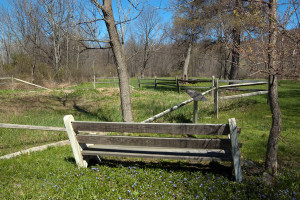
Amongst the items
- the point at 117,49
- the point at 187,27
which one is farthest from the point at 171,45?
the point at 117,49

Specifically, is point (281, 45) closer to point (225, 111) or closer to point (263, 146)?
point (263, 146)

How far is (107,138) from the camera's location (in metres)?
3.37

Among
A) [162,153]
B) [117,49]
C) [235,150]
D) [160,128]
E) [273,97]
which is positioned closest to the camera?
[235,150]

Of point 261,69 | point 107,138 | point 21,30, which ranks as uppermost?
point 21,30

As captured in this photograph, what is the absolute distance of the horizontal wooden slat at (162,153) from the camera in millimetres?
3157

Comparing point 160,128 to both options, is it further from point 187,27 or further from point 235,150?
point 187,27

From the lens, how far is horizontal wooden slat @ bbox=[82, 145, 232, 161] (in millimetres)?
3157

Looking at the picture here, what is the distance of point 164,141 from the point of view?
312cm

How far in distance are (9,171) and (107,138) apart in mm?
1776

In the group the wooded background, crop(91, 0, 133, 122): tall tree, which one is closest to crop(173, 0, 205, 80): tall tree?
the wooded background

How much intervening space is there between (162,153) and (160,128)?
535mm

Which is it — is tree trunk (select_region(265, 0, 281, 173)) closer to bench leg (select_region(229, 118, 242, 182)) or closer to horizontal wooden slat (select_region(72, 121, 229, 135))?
bench leg (select_region(229, 118, 242, 182))

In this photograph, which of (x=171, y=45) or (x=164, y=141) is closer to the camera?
(x=164, y=141)

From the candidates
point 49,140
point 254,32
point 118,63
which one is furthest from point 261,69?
point 49,140
